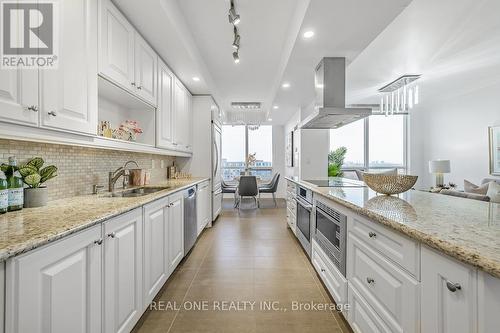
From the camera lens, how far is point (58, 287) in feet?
3.10

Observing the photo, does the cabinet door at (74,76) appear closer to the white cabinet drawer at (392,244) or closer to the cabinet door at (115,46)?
the cabinet door at (115,46)

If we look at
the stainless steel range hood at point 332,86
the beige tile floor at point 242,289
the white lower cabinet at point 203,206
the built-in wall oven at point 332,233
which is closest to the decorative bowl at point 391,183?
the built-in wall oven at point 332,233

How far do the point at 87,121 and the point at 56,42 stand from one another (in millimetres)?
454

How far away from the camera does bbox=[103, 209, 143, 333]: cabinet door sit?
1269mm

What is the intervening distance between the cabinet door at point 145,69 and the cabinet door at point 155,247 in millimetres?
1117

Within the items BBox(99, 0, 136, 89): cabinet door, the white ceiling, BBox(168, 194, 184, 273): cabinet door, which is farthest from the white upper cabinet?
BBox(99, 0, 136, 89): cabinet door

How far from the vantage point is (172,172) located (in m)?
3.91

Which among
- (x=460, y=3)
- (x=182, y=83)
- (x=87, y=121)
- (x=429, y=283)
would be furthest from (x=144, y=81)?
(x=460, y=3)

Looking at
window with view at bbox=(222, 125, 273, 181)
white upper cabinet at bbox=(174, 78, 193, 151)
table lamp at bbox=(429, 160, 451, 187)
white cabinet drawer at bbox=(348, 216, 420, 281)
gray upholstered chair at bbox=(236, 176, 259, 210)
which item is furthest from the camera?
window with view at bbox=(222, 125, 273, 181)

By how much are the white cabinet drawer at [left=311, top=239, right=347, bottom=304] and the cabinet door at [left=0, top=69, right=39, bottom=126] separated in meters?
2.06

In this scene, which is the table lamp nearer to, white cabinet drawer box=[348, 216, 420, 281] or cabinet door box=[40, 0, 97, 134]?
white cabinet drawer box=[348, 216, 420, 281]

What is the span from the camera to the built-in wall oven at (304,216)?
271 cm

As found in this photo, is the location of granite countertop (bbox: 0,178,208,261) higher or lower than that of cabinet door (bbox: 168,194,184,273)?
higher

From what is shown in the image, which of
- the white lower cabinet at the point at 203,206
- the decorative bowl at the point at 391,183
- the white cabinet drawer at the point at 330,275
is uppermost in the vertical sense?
the decorative bowl at the point at 391,183
